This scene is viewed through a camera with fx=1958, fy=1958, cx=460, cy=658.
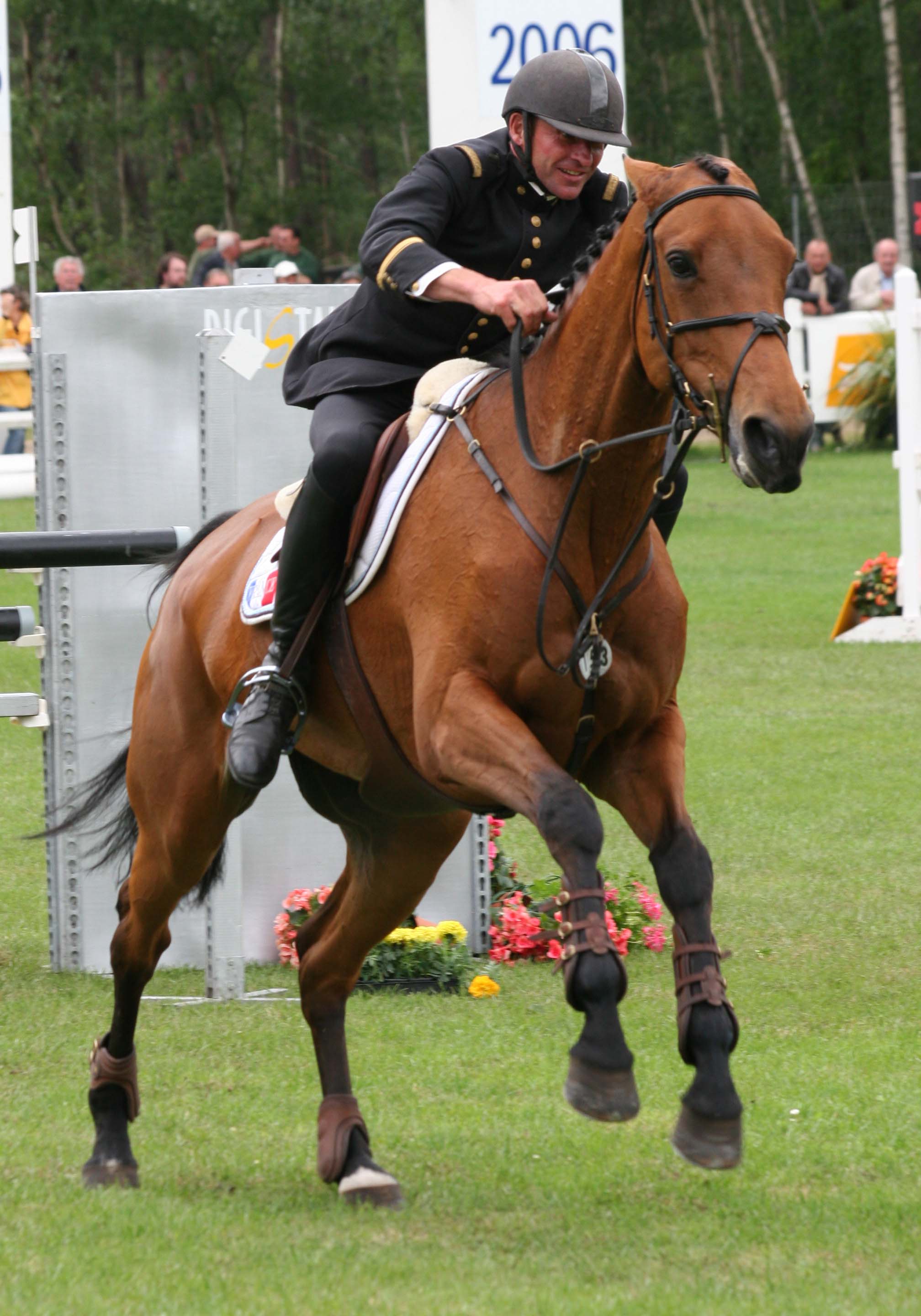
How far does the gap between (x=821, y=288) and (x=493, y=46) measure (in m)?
18.3

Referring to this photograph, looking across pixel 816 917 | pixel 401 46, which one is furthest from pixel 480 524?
pixel 401 46

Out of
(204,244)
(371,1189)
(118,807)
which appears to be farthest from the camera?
(204,244)

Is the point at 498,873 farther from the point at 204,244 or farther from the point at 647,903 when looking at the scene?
the point at 204,244

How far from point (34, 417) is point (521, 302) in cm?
344

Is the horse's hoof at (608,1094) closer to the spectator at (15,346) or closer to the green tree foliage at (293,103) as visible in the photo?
the spectator at (15,346)

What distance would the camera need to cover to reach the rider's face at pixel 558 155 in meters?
4.71

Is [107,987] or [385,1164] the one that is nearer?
[385,1164]

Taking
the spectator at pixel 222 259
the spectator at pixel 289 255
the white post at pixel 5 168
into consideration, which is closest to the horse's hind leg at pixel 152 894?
the white post at pixel 5 168

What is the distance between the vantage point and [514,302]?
4.38 metres

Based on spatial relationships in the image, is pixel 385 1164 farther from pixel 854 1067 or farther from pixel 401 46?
pixel 401 46

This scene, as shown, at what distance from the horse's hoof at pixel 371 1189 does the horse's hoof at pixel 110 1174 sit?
0.58 m

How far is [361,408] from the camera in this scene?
→ 5.03 m

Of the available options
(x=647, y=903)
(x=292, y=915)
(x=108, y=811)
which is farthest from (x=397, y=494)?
(x=647, y=903)

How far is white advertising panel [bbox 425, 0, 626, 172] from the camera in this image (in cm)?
883
